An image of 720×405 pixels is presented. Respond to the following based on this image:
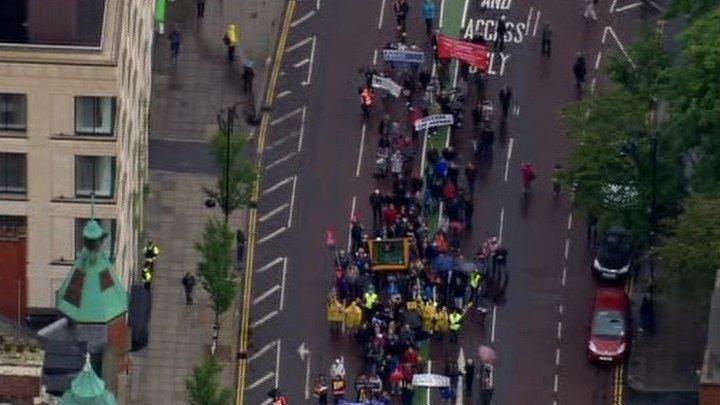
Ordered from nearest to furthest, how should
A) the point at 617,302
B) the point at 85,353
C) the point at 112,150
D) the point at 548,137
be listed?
the point at 85,353 < the point at 112,150 < the point at 617,302 < the point at 548,137

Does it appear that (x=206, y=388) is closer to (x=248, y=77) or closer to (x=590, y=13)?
(x=248, y=77)

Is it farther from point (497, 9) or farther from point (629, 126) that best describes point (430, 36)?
→ point (629, 126)

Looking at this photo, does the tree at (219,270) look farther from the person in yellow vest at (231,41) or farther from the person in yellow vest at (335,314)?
the person in yellow vest at (231,41)

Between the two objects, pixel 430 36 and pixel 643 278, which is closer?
pixel 643 278

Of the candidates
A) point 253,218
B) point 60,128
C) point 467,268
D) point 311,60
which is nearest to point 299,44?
point 311,60

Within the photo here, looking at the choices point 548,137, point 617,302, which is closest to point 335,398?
point 617,302

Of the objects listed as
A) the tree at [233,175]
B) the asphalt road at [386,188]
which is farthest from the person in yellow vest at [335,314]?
the tree at [233,175]

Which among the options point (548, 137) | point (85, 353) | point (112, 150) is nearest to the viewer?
point (85, 353)
